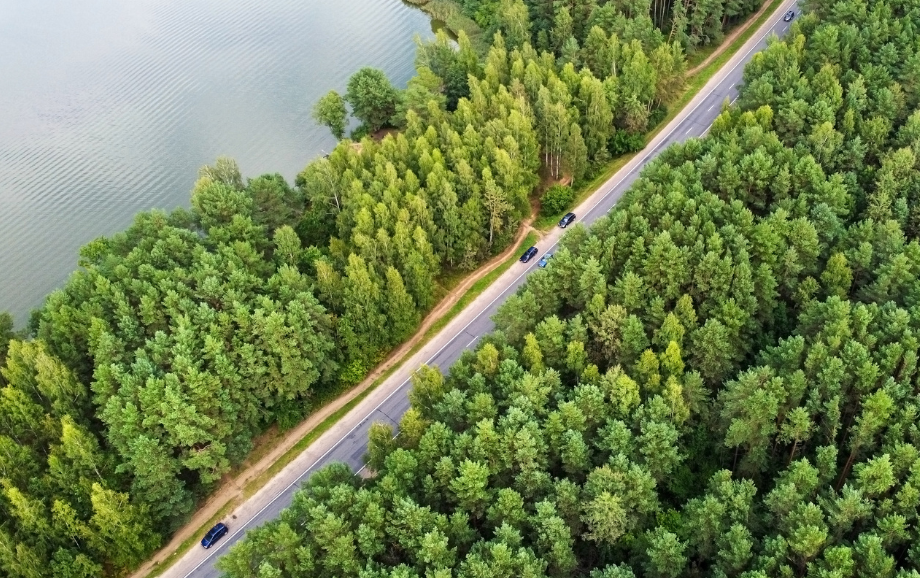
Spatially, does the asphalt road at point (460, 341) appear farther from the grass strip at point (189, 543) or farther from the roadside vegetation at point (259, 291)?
the roadside vegetation at point (259, 291)

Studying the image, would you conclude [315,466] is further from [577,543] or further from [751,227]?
[751,227]

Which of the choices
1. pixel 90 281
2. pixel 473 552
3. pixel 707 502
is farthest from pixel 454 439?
pixel 90 281

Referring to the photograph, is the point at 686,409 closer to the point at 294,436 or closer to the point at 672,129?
the point at 294,436


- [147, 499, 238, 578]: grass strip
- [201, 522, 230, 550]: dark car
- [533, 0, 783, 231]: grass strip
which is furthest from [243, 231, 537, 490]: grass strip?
[533, 0, 783, 231]: grass strip

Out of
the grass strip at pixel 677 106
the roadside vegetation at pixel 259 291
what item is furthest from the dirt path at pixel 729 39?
the roadside vegetation at pixel 259 291

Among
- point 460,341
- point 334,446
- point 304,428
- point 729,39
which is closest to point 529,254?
point 460,341

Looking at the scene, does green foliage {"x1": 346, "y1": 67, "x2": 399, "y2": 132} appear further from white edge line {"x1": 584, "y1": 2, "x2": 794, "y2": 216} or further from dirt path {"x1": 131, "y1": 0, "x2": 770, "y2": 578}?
white edge line {"x1": 584, "y1": 2, "x2": 794, "y2": 216}
